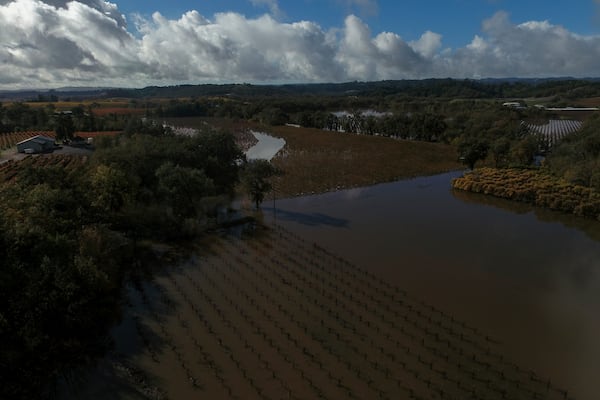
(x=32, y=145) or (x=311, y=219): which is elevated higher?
(x=32, y=145)

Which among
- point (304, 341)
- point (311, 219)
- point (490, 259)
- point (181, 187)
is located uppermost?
point (181, 187)

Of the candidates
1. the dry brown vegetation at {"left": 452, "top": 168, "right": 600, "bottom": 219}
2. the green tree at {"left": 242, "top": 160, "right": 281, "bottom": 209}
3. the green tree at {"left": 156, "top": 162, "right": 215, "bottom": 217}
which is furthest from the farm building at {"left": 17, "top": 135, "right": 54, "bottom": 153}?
the dry brown vegetation at {"left": 452, "top": 168, "right": 600, "bottom": 219}

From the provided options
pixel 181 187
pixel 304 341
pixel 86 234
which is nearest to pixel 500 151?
pixel 181 187

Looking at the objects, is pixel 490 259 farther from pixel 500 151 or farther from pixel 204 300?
pixel 500 151

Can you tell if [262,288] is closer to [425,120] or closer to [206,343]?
[206,343]

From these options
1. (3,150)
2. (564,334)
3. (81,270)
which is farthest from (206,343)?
(3,150)

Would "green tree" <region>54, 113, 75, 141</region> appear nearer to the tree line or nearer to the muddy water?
the tree line

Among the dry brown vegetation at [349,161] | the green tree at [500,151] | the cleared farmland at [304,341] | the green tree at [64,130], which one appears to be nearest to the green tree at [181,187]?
the cleared farmland at [304,341]
